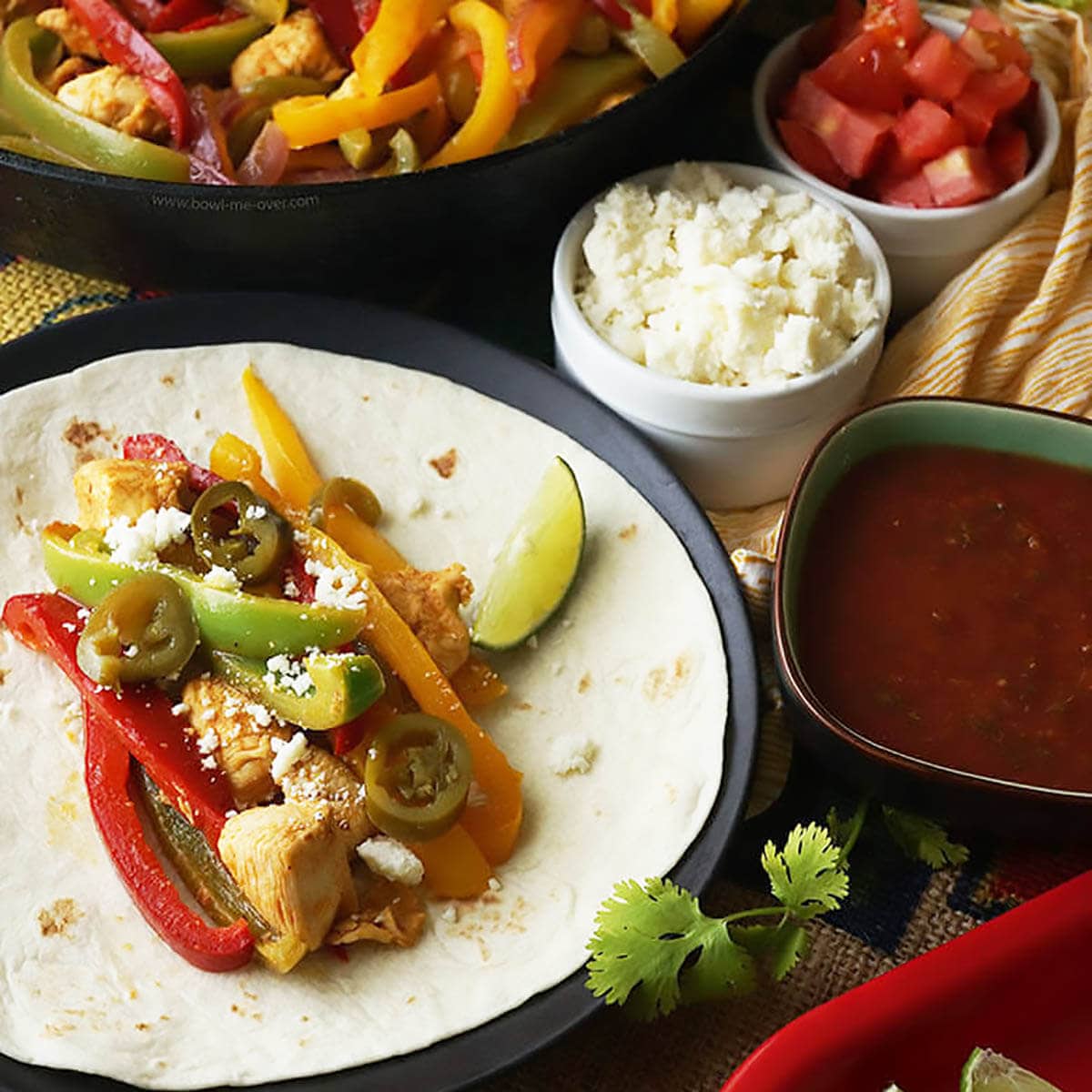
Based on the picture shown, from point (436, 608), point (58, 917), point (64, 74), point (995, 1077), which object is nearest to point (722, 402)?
point (436, 608)

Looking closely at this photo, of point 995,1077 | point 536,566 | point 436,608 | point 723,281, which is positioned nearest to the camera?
point 995,1077

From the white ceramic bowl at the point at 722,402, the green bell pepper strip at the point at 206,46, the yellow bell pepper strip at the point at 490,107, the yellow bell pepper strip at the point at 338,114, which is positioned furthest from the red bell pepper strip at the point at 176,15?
the white ceramic bowl at the point at 722,402

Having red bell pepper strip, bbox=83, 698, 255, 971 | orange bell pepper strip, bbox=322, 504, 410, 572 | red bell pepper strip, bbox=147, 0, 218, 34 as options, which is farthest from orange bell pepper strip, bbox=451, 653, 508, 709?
red bell pepper strip, bbox=147, 0, 218, 34

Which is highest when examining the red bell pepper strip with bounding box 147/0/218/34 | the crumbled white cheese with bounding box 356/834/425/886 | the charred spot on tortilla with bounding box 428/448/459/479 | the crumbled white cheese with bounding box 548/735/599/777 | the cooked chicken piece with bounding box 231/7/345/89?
the red bell pepper strip with bounding box 147/0/218/34

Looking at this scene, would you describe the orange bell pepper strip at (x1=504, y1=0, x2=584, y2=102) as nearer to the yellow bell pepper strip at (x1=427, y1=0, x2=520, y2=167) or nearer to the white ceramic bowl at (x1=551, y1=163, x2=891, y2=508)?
the yellow bell pepper strip at (x1=427, y1=0, x2=520, y2=167)

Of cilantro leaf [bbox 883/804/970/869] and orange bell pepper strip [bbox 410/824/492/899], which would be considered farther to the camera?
cilantro leaf [bbox 883/804/970/869]

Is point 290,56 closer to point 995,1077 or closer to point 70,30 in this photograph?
point 70,30

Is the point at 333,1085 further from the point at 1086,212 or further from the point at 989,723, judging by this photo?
the point at 1086,212
